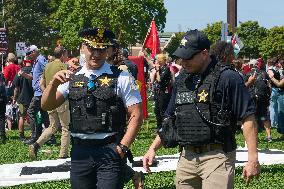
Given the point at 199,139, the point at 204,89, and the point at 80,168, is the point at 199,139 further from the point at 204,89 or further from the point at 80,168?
the point at 80,168

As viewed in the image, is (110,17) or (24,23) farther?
(24,23)

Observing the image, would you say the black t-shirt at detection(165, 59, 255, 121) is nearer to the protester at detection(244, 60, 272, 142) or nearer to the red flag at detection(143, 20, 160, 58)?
the protester at detection(244, 60, 272, 142)

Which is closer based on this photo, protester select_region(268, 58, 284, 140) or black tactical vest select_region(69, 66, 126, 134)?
black tactical vest select_region(69, 66, 126, 134)

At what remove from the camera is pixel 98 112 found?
5.50 metres

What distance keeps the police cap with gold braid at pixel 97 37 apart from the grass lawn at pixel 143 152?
3.79m

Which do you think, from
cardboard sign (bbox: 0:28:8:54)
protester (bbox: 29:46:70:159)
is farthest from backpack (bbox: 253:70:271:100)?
cardboard sign (bbox: 0:28:8:54)

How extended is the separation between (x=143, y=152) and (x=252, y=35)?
7993 cm

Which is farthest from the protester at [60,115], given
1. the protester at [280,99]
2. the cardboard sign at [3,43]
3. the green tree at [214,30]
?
the green tree at [214,30]

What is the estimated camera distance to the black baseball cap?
17.6ft

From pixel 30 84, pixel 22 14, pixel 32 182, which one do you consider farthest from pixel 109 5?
pixel 32 182

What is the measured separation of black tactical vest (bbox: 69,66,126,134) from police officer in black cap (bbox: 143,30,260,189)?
527mm

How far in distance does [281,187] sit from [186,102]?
4.18 meters

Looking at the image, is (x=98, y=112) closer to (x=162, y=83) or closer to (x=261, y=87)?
(x=162, y=83)

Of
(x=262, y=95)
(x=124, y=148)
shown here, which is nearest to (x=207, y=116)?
(x=124, y=148)
